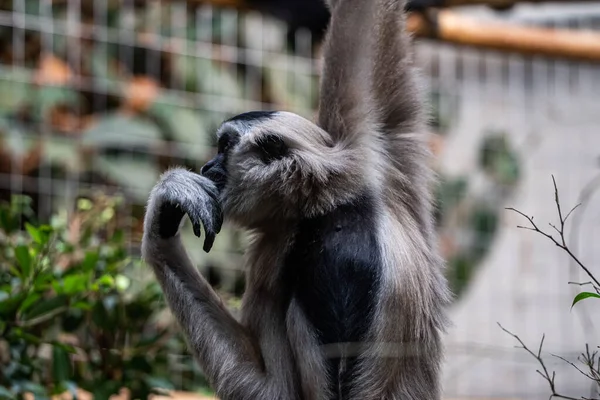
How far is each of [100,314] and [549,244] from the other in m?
5.87

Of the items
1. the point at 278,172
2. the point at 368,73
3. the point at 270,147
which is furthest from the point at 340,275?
the point at 368,73

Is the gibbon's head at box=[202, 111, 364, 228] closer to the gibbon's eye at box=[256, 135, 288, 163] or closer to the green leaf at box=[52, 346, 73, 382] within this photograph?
the gibbon's eye at box=[256, 135, 288, 163]

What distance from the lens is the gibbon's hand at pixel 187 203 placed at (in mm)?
4234

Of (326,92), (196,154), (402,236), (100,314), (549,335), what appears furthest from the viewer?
(549,335)

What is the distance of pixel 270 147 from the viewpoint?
4430 mm

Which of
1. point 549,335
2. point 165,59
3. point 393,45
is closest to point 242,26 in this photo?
point 165,59

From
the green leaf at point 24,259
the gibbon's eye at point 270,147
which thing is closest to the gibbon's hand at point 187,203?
the gibbon's eye at point 270,147

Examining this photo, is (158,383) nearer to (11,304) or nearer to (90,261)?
(90,261)

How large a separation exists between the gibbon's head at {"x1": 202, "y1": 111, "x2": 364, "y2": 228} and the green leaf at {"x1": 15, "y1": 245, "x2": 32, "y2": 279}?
3.62 feet

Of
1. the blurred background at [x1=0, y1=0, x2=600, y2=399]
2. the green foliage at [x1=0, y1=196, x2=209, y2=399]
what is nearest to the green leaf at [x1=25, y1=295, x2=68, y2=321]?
the green foliage at [x1=0, y1=196, x2=209, y2=399]

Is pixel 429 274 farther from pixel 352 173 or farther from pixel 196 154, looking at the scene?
pixel 196 154

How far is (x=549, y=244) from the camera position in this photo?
9.89m

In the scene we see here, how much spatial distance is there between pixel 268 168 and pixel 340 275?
1.95ft

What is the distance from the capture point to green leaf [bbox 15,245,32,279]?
16.0 feet
